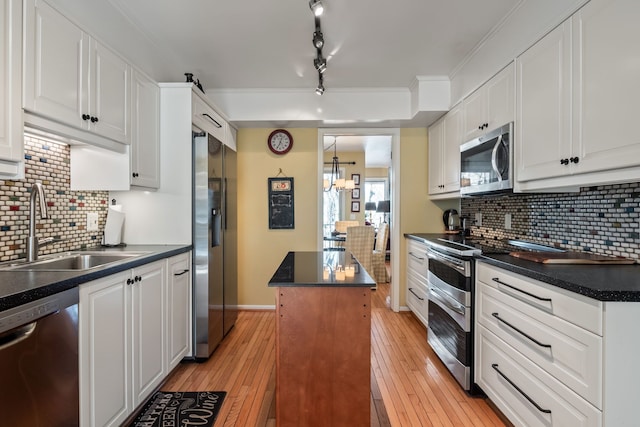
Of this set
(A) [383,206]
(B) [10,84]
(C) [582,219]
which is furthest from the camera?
(A) [383,206]

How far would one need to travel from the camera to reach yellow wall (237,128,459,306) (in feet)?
A: 12.3

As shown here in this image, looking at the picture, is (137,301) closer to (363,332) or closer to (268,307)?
(363,332)

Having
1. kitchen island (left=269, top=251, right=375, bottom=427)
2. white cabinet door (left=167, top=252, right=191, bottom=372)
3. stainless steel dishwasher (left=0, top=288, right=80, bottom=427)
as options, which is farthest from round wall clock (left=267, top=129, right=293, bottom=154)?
stainless steel dishwasher (left=0, top=288, right=80, bottom=427)

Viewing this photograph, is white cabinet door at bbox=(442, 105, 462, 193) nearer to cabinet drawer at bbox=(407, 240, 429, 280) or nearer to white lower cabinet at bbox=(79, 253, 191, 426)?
cabinet drawer at bbox=(407, 240, 429, 280)

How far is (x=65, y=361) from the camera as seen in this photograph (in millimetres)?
1245

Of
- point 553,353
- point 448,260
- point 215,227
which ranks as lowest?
point 553,353

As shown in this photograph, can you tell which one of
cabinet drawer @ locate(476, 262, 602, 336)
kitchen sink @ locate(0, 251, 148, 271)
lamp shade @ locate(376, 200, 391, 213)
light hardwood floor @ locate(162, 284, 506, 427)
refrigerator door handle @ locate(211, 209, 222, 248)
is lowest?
light hardwood floor @ locate(162, 284, 506, 427)

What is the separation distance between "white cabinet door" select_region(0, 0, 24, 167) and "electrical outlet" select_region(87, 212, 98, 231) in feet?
3.09

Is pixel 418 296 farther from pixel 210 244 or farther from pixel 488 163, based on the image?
pixel 210 244

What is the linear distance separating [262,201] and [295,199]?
40cm

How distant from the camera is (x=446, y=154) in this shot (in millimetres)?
3219

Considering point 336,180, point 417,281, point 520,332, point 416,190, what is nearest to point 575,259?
point 520,332

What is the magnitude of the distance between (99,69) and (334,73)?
6.50 ft

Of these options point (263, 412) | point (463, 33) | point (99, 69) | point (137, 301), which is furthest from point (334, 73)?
point (263, 412)
